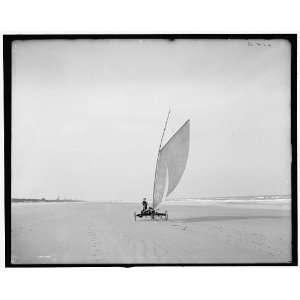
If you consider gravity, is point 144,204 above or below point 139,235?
above

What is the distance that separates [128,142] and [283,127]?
2.68ft

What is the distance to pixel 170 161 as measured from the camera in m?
2.92

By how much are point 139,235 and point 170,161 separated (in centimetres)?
42

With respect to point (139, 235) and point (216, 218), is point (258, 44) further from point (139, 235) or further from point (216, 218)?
Answer: point (139, 235)

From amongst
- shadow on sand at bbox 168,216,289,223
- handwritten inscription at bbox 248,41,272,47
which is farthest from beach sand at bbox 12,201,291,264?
handwritten inscription at bbox 248,41,272,47

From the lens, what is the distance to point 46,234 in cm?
291

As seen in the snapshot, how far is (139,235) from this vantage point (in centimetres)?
291

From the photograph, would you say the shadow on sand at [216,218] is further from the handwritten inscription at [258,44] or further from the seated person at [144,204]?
the handwritten inscription at [258,44]

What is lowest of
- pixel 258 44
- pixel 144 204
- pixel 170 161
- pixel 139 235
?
pixel 139 235

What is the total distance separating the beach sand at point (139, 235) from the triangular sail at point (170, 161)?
0.29ft

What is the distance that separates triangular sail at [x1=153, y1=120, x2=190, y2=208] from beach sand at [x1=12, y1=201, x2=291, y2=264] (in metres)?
0.09

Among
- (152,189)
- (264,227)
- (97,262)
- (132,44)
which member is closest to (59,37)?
(132,44)

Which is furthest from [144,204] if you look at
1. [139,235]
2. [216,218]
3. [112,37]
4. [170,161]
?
[112,37]

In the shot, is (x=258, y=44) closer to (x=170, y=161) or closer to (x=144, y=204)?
(x=170, y=161)
